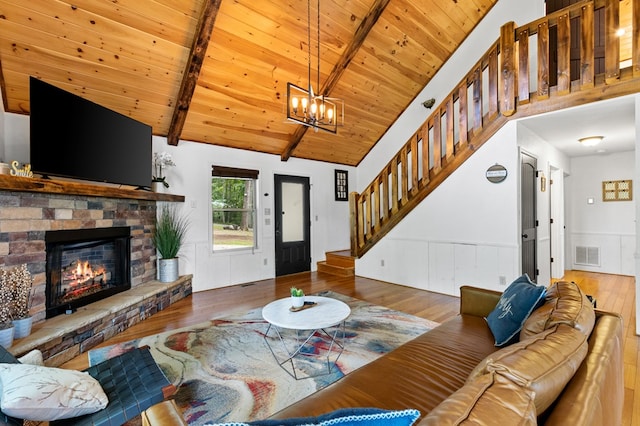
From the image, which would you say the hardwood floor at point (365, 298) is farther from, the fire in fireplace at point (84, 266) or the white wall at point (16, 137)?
the white wall at point (16, 137)

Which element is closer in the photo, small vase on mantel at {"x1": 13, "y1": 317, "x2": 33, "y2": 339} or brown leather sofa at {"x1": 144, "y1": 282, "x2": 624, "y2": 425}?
brown leather sofa at {"x1": 144, "y1": 282, "x2": 624, "y2": 425}

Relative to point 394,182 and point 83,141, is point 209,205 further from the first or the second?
point 394,182

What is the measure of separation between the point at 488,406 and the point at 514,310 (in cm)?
143

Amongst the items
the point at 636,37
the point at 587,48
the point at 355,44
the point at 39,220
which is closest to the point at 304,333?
the point at 39,220

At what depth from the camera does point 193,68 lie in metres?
3.74

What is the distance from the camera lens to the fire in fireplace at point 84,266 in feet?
9.72

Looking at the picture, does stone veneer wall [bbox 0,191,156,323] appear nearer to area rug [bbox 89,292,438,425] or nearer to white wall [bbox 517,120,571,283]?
area rug [bbox 89,292,438,425]

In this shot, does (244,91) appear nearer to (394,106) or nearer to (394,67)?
(394,67)

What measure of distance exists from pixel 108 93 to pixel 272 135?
97.8 inches

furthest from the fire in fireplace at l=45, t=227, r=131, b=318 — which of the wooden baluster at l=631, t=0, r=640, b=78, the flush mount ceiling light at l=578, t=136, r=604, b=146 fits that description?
the flush mount ceiling light at l=578, t=136, r=604, b=146

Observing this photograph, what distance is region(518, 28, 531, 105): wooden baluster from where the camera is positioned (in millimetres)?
3742

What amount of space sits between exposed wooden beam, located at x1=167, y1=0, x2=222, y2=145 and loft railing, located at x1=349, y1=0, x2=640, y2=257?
3.20m

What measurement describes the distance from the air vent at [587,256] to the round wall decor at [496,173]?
374 centimetres

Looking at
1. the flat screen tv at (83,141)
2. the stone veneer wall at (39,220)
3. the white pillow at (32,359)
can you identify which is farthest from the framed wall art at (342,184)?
the white pillow at (32,359)
